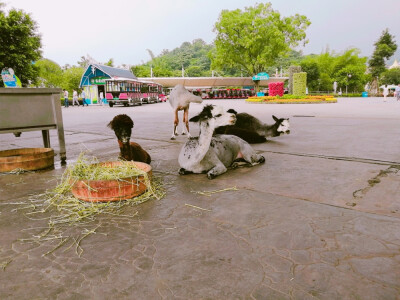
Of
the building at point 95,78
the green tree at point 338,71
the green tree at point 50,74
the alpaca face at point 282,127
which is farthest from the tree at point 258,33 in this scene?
the alpaca face at point 282,127

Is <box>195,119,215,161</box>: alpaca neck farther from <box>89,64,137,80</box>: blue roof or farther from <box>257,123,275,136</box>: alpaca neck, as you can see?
<box>89,64,137,80</box>: blue roof

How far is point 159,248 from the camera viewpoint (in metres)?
1.96

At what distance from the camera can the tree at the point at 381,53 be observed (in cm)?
5491

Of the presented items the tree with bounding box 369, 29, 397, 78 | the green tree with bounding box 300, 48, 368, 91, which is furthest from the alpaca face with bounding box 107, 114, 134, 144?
the tree with bounding box 369, 29, 397, 78

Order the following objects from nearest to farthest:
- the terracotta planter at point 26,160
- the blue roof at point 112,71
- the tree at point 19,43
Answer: the terracotta planter at point 26,160 → the tree at point 19,43 → the blue roof at point 112,71

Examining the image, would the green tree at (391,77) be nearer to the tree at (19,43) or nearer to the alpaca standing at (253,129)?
the tree at (19,43)

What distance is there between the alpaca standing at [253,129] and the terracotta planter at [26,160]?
127 inches

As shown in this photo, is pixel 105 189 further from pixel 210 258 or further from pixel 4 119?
pixel 4 119

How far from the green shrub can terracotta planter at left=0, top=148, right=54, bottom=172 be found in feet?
85.5

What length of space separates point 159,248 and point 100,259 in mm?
365

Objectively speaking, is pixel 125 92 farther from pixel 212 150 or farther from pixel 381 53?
pixel 381 53

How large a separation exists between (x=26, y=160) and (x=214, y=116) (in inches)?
103

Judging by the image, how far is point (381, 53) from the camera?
55.1m

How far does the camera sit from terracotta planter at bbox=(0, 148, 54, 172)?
402 centimetres
